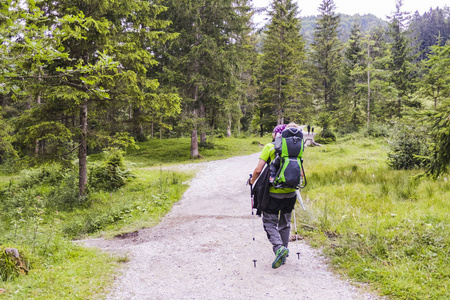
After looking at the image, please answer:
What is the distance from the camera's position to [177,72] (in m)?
18.7

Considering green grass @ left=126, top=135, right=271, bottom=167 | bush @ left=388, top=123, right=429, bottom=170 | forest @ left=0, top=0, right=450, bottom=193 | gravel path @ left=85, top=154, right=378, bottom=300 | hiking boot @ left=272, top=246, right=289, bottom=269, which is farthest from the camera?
green grass @ left=126, top=135, right=271, bottom=167

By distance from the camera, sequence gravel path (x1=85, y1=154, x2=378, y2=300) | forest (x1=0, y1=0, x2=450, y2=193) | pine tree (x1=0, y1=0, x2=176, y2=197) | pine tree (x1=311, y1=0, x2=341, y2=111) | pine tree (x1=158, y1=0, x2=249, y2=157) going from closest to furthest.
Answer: gravel path (x1=85, y1=154, x2=378, y2=300)
forest (x1=0, y1=0, x2=450, y2=193)
pine tree (x1=0, y1=0, x2=176, y2=197)
pine tree (x1=158, y1=0, x2=249, y2=157)
pine tree (x1=311, y1=0, x2=341, y2=111)

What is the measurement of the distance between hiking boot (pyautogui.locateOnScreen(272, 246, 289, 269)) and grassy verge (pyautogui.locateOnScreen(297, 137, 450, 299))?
93 centimetres

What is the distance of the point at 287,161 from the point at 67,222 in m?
7.68

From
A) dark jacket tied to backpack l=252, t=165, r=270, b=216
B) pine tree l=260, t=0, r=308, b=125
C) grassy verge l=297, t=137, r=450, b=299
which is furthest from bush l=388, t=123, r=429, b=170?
pine tree l=260, t=0, r=308, b=125

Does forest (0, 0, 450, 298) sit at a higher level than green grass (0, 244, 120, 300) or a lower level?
higher

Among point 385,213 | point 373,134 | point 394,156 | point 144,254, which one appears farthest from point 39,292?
point 373,134

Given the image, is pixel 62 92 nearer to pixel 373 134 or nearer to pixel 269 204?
pixel 269 204

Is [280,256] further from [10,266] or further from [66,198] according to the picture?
[66,198]

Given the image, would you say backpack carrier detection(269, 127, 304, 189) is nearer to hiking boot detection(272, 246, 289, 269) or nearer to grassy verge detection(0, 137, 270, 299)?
hiking boot detection(272, 246, 289, 269)

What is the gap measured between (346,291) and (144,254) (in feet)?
12.0

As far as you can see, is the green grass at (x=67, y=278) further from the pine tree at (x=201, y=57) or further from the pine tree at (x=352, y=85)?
the pine tree at (x=352, y=85)

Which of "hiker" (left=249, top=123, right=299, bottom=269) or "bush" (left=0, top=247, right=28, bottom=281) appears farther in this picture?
"hiker" (left=249, top=123, right=299, bottom=269)

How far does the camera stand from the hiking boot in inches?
178
